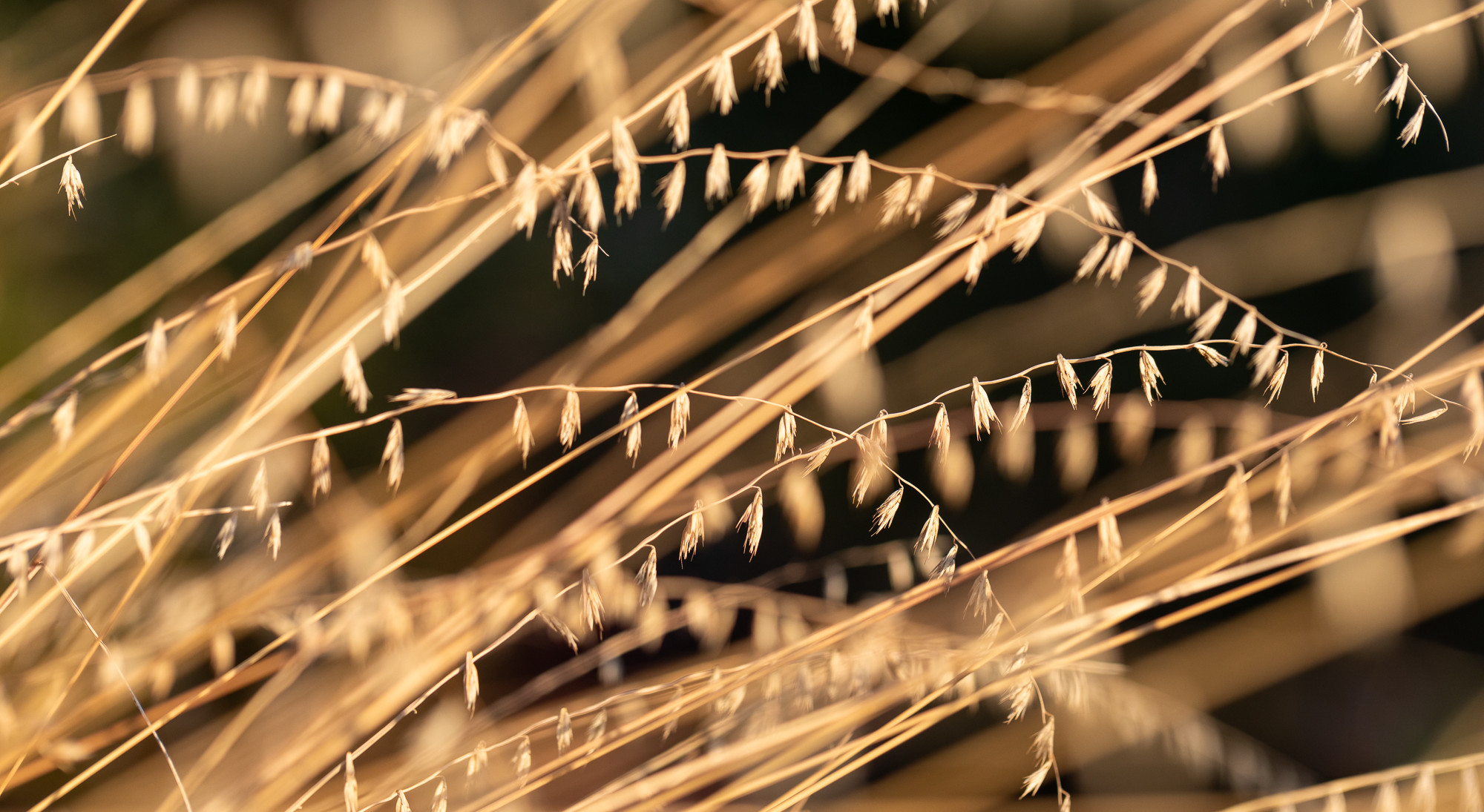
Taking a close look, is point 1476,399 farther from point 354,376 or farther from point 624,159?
point 354,376

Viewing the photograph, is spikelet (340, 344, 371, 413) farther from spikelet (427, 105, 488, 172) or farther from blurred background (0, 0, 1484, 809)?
blurred background (0, 0, 1484, 809)

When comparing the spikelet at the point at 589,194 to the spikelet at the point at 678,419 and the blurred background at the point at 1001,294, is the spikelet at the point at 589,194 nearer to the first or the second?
the spikelet at the point at 678,419

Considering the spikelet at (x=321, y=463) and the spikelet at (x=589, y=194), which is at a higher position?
the spikelet at (x=589, y=194)

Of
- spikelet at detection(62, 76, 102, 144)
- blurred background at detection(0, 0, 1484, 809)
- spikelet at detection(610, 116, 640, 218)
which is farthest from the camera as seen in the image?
blurred background at detection(0, 0, 1484, 809)

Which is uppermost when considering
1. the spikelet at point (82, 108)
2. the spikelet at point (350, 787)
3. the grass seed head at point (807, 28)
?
the grass seed head at point (807, 28)

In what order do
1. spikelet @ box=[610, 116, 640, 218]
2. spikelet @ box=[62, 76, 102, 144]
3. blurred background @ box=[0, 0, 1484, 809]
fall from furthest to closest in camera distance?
1. blurred background @ box=[0, 0, 1484, 809]
2. spikelet @ box=[62, 76, 102, 144]
3. spikelet @ box=[610, 116, 640, 218]

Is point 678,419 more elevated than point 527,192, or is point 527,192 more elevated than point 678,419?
point 527,192

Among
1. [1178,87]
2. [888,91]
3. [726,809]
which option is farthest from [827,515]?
[1178,87]

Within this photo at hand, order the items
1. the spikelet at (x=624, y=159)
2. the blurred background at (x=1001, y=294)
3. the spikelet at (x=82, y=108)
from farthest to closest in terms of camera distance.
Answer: the blurred background at (x=1001, y=294), the spikelet at (x=82, y=108), the spikelet at (x=624, y=159)

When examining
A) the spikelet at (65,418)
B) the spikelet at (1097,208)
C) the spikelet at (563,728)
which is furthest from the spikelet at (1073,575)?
the spikelet at (65,418)

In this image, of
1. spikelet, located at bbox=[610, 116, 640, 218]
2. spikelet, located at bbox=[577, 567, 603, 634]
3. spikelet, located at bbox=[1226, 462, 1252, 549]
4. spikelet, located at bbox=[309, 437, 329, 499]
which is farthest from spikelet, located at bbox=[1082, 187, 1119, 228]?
spikelet, located at bbox=[309, 437, 329, 499]

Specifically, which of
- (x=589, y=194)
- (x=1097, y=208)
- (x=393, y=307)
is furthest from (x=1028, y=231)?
(x=393, y=307)

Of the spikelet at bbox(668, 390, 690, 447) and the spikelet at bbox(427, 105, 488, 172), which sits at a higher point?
the spikelet at bbox(427, 105, 488, 172)
